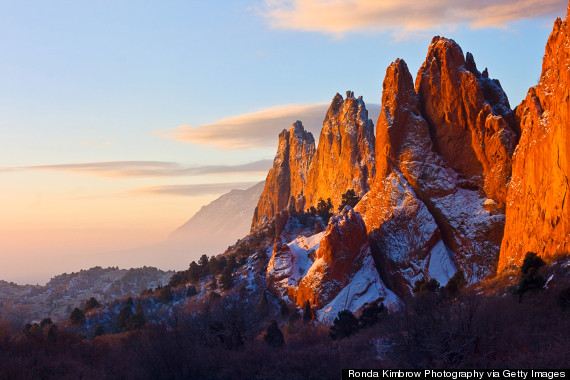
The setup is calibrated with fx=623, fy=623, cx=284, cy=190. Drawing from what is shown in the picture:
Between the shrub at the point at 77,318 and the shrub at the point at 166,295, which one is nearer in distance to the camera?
the shrub at the point at 77,318

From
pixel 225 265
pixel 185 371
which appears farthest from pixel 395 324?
pixel 225 265

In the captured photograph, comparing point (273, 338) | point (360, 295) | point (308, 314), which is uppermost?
point (360, 295)

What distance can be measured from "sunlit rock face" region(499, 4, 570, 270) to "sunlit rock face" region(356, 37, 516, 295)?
8.05m

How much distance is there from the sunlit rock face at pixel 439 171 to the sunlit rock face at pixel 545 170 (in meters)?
8.05

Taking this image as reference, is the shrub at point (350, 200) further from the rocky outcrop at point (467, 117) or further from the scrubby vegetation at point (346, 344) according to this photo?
the scrubby vegetation at point (346, 344)

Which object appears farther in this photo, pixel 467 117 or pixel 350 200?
pixel 350 200

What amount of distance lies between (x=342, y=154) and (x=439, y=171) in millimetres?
71789

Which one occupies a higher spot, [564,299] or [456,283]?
[564,299]

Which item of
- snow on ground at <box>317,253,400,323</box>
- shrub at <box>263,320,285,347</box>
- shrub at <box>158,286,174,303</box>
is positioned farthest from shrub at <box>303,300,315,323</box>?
shrub at <box>158,286,174,303</box>

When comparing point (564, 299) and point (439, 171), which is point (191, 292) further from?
point (564, 299)

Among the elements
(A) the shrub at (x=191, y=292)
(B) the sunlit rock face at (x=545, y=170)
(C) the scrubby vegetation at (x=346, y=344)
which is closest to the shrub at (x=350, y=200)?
(A) the shrub at (x=191, y=292)

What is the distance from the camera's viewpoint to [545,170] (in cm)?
7125

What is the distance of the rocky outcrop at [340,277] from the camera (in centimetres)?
8725

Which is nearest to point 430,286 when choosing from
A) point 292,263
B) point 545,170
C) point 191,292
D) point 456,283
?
point 456,283
